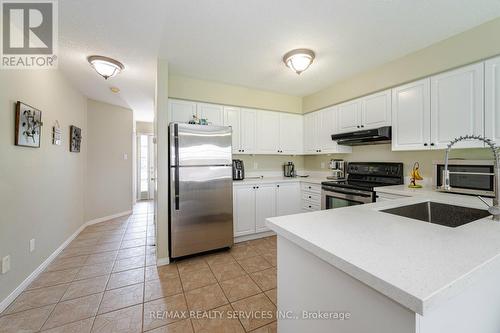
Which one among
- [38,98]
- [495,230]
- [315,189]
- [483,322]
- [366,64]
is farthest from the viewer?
[315,189]

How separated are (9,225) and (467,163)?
4383 millimetres

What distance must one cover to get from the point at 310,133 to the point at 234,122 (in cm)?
148

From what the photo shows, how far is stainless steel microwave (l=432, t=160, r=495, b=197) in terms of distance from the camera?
1.91 m

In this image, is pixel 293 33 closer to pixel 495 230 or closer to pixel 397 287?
pixel 495 230

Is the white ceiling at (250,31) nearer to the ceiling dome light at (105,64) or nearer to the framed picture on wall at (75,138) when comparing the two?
the ceiling dome light at (105,64)

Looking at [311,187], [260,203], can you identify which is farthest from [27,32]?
[311,187]

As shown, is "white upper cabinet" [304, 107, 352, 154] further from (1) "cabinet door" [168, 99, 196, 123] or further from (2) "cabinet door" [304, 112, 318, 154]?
(1) "cabinet door" [168, 99, 196, 123]

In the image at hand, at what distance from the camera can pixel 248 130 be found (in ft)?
11.7

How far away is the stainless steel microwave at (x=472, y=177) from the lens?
1.91 metres

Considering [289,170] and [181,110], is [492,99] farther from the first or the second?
[181,110]

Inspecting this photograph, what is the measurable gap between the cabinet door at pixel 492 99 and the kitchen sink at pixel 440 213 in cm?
98

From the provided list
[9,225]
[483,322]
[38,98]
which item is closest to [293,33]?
[483,322]

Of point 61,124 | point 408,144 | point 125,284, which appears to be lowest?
point 125,284

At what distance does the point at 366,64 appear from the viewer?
9.04ft
